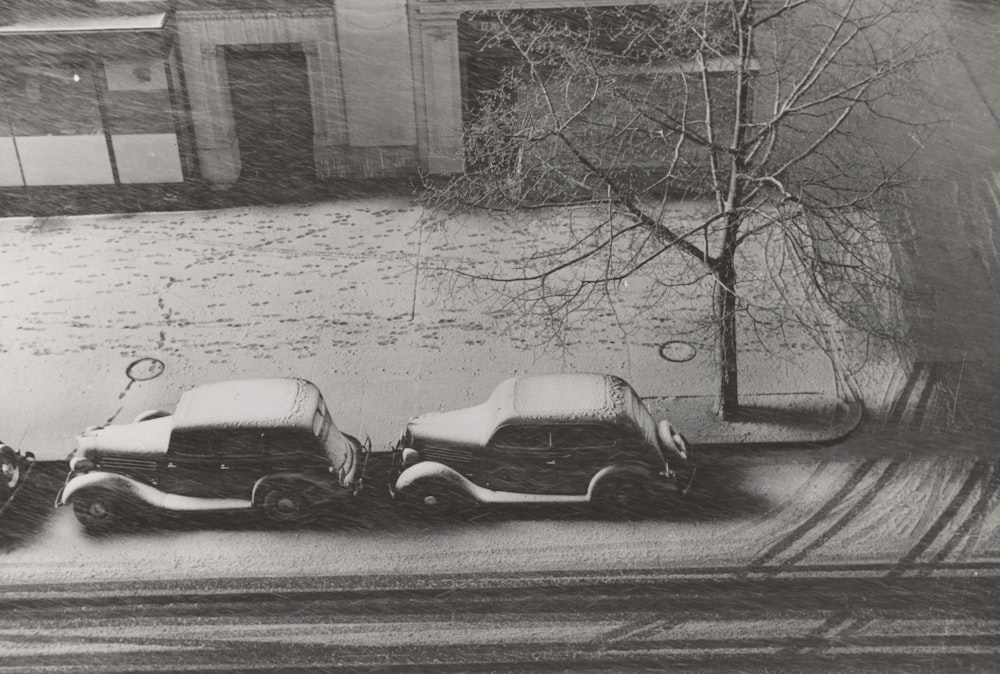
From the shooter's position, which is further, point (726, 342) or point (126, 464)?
point (726, 342)

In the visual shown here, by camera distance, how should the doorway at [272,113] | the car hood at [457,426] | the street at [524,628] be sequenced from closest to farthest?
the street at [524,628], the car hood at [457,426], the doorway at [272,113]

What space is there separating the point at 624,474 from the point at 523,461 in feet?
4.09

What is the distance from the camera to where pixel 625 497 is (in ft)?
43.8

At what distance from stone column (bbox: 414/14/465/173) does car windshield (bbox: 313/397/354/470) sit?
808 centimetres

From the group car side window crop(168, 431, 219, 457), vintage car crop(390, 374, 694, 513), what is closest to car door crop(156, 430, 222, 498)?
car side window crop(168, 431, 219, 457)

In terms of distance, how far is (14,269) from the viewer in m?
18.9

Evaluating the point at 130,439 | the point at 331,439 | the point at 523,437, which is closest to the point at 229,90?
the point at 130,439

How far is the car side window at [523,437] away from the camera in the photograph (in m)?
13.1

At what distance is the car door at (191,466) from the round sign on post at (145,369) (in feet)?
11.0

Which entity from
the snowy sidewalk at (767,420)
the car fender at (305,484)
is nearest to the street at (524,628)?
the car fender at (305,484)

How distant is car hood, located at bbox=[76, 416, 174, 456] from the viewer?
529 inches

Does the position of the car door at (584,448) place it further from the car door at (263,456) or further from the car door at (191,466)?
the car door at (191,466)

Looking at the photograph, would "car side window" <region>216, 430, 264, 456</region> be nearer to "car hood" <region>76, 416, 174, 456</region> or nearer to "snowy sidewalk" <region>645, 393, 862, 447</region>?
"car hood" <region>76, 416, 174, 456</region>

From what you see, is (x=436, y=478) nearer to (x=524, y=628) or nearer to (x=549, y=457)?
(x=549, y=457)
